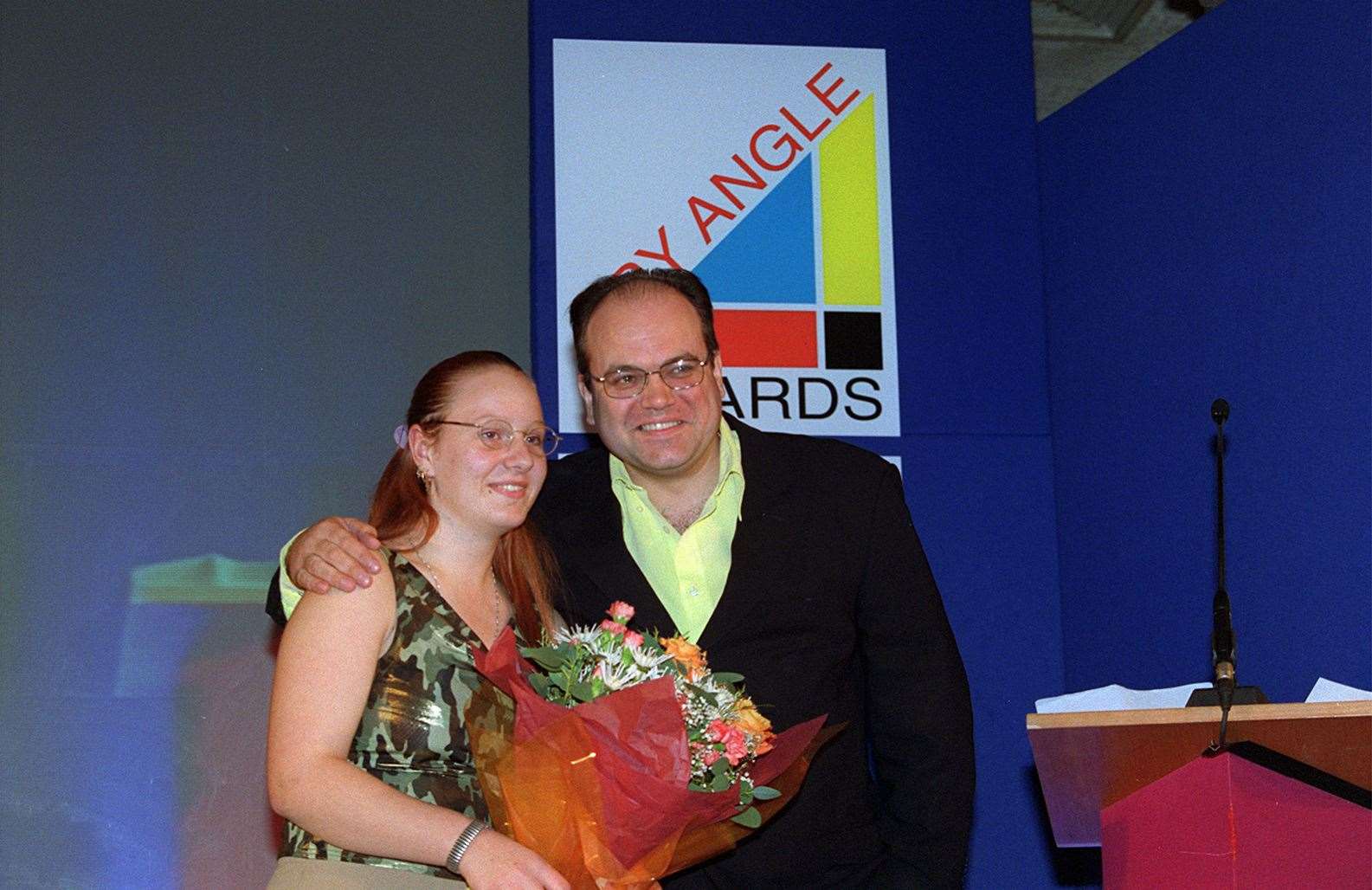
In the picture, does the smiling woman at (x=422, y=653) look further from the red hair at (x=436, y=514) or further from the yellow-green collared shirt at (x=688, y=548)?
the yellow-green collared shirt at (x=688, y=548)

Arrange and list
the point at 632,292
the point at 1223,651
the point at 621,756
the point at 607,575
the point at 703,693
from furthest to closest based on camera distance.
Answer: the point at 632,292, the point at 607,575, the point at 1223,651, the point at 703,693, the point at 621,756

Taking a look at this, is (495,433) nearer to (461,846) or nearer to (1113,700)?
(461,846)

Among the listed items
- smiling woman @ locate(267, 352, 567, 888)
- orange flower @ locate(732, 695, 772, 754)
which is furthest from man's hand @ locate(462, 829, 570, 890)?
orange flower @ locate(732, 695, 772, 754)

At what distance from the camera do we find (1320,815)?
198 cm

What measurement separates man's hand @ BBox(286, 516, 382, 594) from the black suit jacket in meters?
0.48

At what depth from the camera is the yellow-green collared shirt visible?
8.87 feet

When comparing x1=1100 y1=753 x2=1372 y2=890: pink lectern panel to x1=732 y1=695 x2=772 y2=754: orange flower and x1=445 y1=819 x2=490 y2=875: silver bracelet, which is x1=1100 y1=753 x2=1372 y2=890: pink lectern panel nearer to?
x1=732 y1=695 x2=772 y2=754: orange flower

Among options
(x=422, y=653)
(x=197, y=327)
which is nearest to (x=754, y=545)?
(x=422, y=653)

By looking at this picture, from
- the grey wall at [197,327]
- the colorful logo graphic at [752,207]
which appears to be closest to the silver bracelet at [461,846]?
the grey wall at [197,327]

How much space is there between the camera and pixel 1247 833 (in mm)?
2004

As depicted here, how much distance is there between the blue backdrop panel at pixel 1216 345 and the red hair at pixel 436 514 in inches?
78.5

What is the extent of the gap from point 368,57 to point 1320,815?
333cm

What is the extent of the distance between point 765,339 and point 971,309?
65 centimetres

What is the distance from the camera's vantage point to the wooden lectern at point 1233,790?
1975mm
